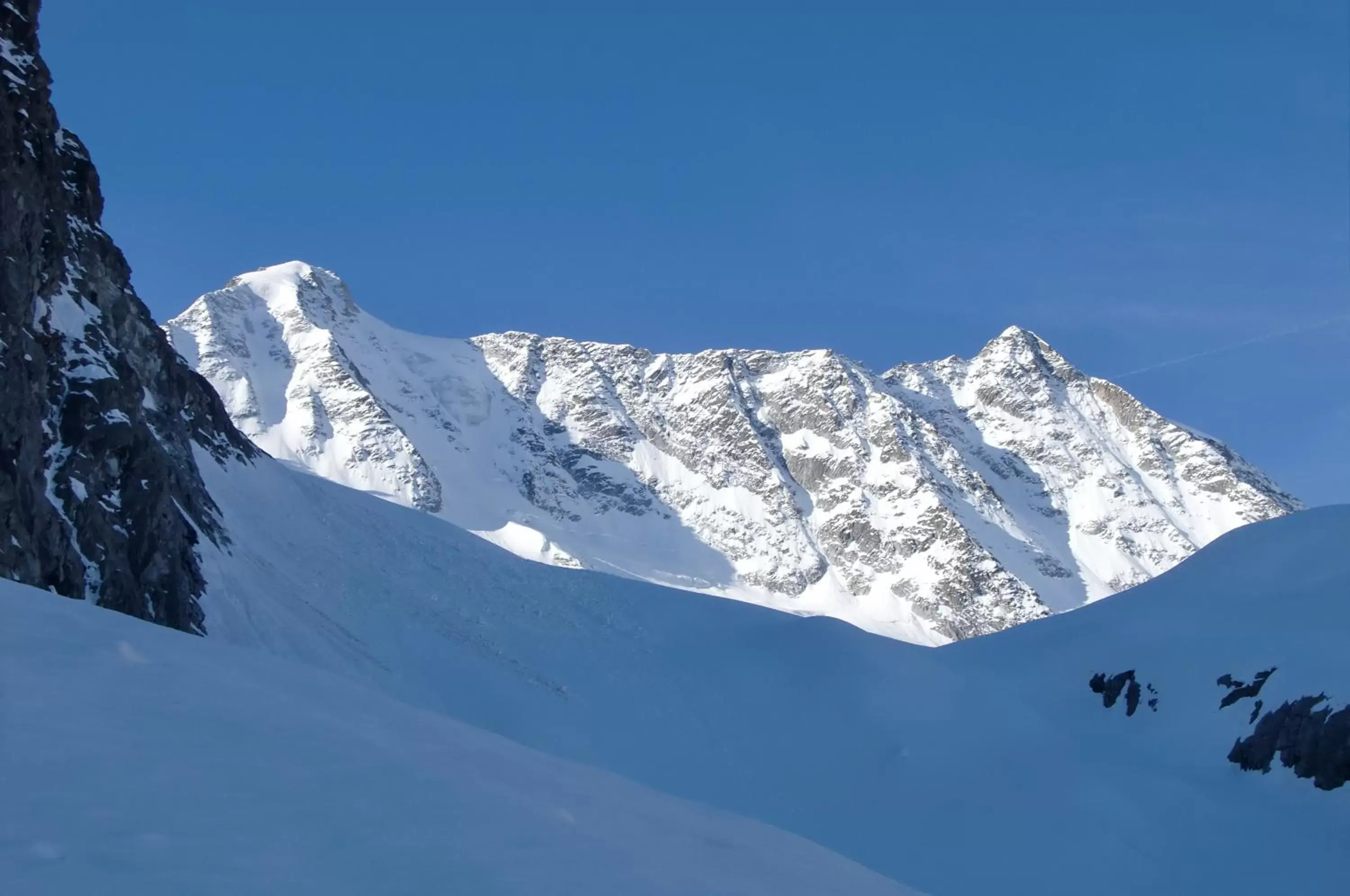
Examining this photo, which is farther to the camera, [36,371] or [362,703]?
[36,371]

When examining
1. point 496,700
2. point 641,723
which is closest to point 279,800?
point 496,700

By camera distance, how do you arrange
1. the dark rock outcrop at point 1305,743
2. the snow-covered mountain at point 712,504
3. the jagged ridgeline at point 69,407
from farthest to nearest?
1. the snow-covered mountain at point 712,504
2. the jagged ridgeline at point 69,407
3. the dark rock outcrop at point 1305,743

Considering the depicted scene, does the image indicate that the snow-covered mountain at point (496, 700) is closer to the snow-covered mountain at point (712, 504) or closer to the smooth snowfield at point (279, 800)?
the smooth snowfield at point (279, 800)

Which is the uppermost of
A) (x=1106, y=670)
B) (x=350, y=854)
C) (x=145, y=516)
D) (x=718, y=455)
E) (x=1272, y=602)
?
(x=718, y=455)

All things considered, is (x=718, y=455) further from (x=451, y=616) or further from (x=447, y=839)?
(x=447, y=839)

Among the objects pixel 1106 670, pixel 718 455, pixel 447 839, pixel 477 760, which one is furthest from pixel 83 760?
pixel 718 455

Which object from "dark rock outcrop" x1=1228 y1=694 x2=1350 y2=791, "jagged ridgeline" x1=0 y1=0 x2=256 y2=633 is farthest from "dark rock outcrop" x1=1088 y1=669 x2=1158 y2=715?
"jagged ridgeline" x1=0 y1=0 x2=256 y2=633

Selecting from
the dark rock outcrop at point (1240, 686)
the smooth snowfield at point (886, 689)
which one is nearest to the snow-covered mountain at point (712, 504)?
the smooth snowfield at point (886, 689)

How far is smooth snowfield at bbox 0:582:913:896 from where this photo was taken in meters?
4.94

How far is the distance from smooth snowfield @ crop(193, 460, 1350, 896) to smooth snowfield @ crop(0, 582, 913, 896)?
40.3 ft

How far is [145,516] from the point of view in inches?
990

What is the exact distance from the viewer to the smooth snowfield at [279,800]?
4.94 m

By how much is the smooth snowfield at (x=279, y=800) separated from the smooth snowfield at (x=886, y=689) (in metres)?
12.3

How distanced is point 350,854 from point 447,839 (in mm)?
589
